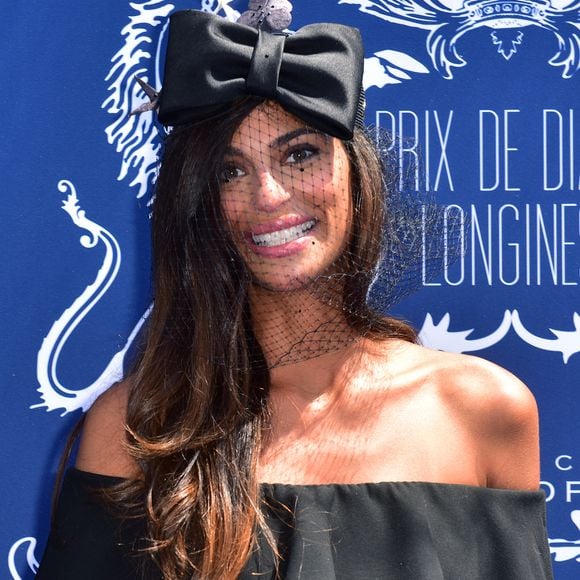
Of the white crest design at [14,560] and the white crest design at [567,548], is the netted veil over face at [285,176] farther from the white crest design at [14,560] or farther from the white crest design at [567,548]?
the white crest design at [14,560]

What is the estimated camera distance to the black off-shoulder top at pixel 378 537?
1424 mm

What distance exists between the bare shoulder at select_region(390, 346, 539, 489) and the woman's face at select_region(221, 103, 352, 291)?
29cm

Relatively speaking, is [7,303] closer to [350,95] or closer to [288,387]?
[288,387]

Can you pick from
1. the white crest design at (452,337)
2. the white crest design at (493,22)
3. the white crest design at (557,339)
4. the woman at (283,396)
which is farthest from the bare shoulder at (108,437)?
the white crest design at (493,22)

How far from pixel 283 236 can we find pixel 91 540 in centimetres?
60

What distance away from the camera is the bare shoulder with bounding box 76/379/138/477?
160 cm

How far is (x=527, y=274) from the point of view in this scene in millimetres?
1824

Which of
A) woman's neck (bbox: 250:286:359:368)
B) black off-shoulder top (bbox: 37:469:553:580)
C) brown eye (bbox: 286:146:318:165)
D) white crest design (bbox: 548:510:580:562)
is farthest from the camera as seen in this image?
white crest design (bbox: 548:510:580:562)

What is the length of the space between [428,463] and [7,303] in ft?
3.04

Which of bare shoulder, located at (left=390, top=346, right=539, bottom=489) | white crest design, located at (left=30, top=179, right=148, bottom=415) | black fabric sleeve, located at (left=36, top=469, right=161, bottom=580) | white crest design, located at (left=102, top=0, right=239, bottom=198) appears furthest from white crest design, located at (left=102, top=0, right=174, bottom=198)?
bare shoulder, located at (left=390, top=346, right=539, bottom=489)

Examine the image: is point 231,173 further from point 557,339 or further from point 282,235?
point 557,339

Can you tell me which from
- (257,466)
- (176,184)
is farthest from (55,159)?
(257,466)

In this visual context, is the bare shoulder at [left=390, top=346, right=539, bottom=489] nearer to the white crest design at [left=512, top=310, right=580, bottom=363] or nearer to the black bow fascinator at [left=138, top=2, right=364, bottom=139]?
the white crest design at [left=512, top=310, right=580, bottom=363]

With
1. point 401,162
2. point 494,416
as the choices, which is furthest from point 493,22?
point 494,416
